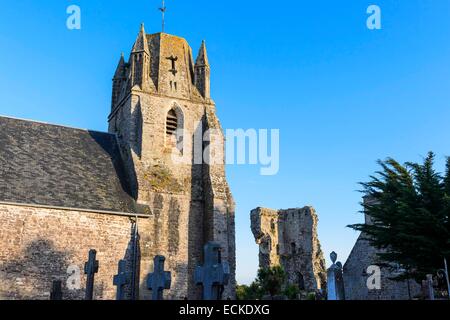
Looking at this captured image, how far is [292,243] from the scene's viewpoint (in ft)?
112

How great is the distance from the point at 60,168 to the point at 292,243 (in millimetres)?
19338

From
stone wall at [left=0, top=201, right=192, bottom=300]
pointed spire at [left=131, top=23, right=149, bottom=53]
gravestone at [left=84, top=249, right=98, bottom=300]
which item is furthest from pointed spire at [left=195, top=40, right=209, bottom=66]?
gravestone at [left=84, top=249, right=98, bottom=300]

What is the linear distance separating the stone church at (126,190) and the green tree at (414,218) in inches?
295

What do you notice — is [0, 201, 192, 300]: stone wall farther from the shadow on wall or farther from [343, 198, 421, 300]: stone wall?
[343, 198, 421, 300]: stone wall

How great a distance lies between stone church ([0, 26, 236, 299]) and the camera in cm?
1753

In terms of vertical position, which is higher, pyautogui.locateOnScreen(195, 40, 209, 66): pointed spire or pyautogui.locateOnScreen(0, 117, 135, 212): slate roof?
pyautogui.locateOnScreen(195, 40, 209, 66): pointed spire

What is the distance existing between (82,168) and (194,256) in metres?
6.67

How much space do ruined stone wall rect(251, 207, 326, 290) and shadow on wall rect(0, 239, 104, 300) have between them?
16659mm

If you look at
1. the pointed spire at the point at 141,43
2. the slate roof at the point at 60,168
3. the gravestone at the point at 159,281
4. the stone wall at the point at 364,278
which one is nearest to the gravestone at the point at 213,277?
the gravestone at the point at 159,281

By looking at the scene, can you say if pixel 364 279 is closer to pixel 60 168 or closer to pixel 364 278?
pixel 364 278

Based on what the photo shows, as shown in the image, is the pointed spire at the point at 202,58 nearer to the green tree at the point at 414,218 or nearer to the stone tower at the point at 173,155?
the stone tower at the point at 173,155

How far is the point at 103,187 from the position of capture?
20.6 metres
